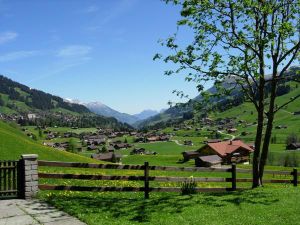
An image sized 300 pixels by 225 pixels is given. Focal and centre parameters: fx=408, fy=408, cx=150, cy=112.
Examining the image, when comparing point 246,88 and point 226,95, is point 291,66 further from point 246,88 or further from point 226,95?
point 226,95

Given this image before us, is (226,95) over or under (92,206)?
over

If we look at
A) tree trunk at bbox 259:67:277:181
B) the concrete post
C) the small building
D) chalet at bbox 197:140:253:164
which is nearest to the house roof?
chalet at bbox 197:140:253:164

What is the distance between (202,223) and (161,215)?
184cm

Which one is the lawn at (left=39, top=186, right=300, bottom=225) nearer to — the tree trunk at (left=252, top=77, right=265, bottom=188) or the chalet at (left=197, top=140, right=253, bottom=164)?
the tree trunk at (left=252, top=77, right=265, bottom=188)

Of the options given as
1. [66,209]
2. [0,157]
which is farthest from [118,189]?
[0,157]

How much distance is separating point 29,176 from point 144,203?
550cm

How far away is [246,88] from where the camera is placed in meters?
26.4

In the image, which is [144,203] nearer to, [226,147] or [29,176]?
[29,176]

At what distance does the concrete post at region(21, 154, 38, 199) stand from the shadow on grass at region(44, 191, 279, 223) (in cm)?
97

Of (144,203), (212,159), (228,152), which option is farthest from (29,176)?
(228,152)

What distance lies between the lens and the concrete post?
1884 cm

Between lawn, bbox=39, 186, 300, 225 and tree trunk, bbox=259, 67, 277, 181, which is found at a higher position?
tree trunk, bbox=259, 67, 277, 181

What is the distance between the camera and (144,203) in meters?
19.0

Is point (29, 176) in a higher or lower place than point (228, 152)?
higher
